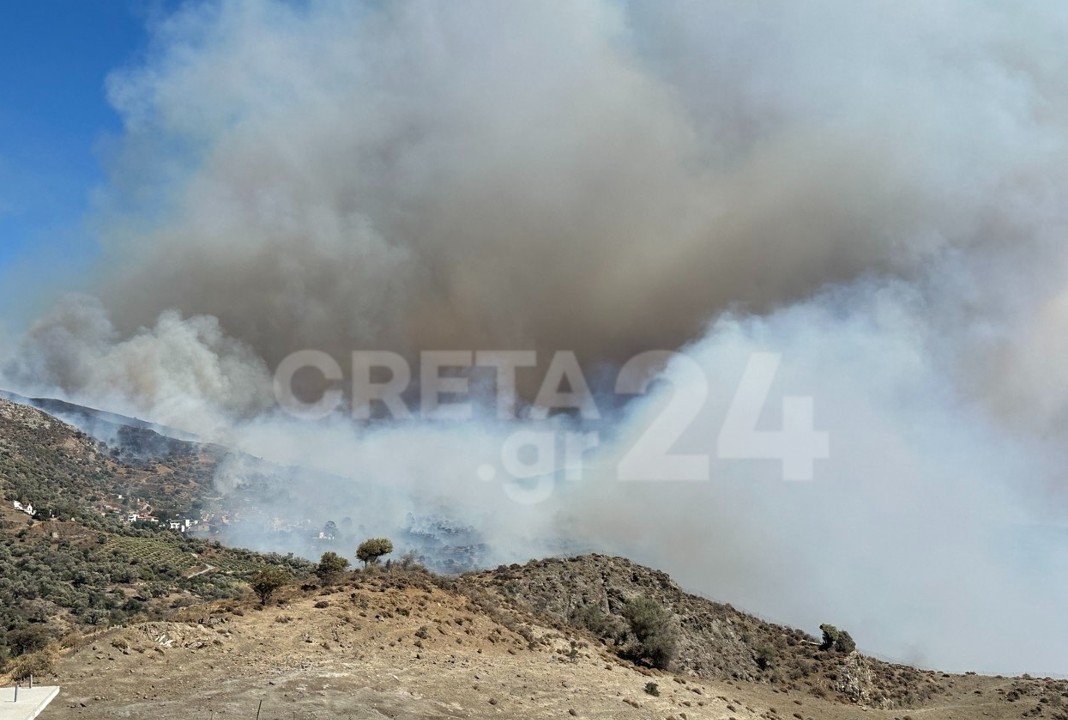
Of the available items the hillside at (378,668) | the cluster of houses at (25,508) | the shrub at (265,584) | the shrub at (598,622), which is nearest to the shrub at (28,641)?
the hillside at (378,668)

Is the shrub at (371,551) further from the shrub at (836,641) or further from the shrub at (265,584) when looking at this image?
the shrub at (836,641)

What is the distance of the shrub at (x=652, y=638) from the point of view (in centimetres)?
3597

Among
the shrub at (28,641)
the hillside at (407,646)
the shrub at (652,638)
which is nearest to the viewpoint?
the hillside at (407,646)

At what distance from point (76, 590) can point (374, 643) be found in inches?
1146

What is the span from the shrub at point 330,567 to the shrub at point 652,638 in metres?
15.5

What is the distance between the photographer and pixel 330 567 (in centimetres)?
3600

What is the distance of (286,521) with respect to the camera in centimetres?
11388

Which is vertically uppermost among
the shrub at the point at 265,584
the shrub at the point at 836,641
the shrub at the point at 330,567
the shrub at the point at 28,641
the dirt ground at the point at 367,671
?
the shrub at the point at 836,641

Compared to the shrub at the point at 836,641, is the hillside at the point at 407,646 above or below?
below

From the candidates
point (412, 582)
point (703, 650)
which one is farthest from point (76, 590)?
point (703, 650)

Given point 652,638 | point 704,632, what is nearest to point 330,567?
point 652,638

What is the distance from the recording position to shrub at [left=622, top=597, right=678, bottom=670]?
36.0 m

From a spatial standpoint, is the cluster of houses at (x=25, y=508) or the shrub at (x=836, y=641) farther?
the cluster of houses at (x=25, y=508)

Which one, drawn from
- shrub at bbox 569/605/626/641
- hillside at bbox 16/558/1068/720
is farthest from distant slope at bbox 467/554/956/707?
hillside at bbox 16/558/1068/720
